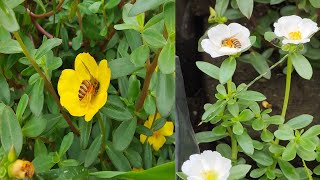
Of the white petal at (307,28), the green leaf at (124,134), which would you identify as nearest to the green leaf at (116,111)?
the green leaf at (124,134)

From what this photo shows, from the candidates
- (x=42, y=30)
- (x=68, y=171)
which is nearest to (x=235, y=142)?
(x=68, y=171)

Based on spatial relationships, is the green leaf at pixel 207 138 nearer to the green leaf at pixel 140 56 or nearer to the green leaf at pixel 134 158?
the green leaf at pixel 134 158

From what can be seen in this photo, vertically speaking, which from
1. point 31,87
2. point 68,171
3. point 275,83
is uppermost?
point 31,87

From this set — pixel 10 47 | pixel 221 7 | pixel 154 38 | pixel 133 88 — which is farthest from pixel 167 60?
pixel 221 7

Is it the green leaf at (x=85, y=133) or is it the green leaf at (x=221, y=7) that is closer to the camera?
the green leaf at (x=85, y=133)

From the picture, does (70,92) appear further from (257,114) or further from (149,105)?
(257,114)

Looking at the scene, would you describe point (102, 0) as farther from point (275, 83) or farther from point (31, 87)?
point (275, 83)

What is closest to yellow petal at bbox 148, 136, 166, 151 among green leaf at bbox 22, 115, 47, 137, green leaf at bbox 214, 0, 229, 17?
green leaf at bbox 22, 115, 47, 137
